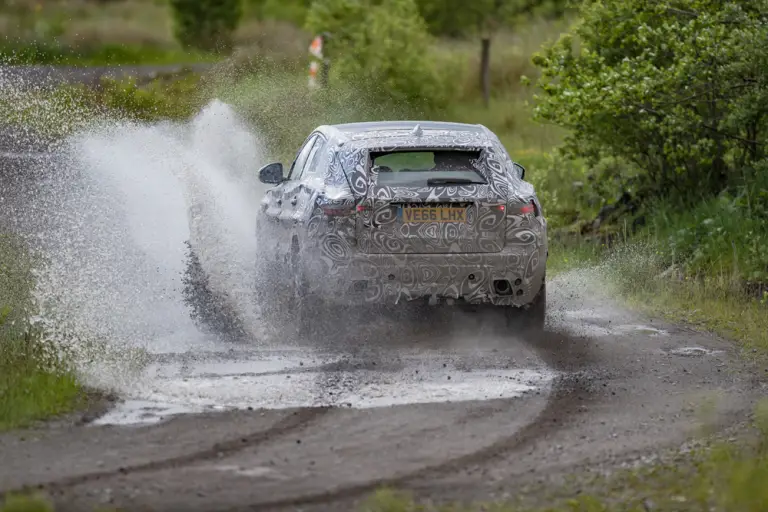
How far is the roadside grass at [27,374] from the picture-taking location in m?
8.47

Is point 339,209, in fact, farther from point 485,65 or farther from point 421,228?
point 485,65

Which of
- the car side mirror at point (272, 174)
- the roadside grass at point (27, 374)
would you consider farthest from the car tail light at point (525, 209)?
the roadside grass at point (27, 374)

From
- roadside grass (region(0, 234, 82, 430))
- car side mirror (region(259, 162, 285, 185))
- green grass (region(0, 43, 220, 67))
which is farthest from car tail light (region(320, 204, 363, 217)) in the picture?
Answer: green grass (region(0, 43, 220, 67))

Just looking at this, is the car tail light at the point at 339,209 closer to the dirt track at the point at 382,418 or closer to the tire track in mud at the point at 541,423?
the dirt track at the point at 382,418

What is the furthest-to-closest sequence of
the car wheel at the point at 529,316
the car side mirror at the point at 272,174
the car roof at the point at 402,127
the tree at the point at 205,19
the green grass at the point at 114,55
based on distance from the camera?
the tree at the point at 205,19, the green grass at the point at 114,55, the car side mirror at the point at 272,174, the car roof at the point at 402,127, the car wheel at the point at 529,316

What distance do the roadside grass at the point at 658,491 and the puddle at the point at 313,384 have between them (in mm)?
1941

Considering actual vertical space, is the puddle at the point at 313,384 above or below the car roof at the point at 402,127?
below

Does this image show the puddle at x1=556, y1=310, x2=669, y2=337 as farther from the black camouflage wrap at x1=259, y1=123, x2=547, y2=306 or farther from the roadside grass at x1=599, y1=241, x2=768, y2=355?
the black camouflage wrap at x1=259, y1=123, x2=547, y2=306

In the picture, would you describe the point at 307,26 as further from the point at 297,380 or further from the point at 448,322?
the point at 297,380

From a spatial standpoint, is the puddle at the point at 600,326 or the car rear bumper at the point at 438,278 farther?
the puddle at the point at 600,326

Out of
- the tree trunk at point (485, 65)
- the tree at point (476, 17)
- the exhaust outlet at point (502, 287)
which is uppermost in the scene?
the exhaust outlet at point (502, 287)

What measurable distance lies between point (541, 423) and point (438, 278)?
2995 mm

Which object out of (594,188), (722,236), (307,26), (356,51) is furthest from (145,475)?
(307,26)

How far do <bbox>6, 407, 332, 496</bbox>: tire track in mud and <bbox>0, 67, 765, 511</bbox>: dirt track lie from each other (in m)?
0.01
